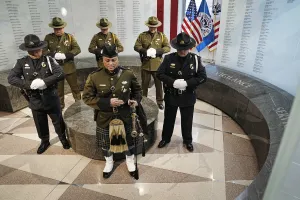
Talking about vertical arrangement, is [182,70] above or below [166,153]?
above

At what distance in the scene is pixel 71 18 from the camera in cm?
557

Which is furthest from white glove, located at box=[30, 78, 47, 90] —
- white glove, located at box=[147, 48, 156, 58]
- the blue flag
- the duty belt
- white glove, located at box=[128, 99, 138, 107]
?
the blue flag

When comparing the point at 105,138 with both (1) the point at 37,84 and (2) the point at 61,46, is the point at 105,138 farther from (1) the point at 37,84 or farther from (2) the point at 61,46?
(2) the point at 61,46

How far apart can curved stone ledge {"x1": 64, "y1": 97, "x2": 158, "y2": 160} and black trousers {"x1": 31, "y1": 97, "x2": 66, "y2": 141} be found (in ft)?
0.42

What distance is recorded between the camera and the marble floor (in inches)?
108

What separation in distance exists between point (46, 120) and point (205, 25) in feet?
12.8

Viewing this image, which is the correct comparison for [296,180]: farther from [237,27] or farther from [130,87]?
[237,27]

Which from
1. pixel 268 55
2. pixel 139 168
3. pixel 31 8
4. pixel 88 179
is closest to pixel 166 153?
pixel 139 168

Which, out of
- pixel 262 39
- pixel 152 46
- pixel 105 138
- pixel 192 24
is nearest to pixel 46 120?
pixel 105 138

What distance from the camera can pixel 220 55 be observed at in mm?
5141

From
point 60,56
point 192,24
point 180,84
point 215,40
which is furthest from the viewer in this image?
point 215,40

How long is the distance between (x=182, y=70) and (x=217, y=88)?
1.83 metres

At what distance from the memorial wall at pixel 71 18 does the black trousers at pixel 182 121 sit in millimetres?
3321

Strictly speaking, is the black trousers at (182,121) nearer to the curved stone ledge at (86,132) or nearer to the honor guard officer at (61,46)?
the curved stone ledge at (86,132)
